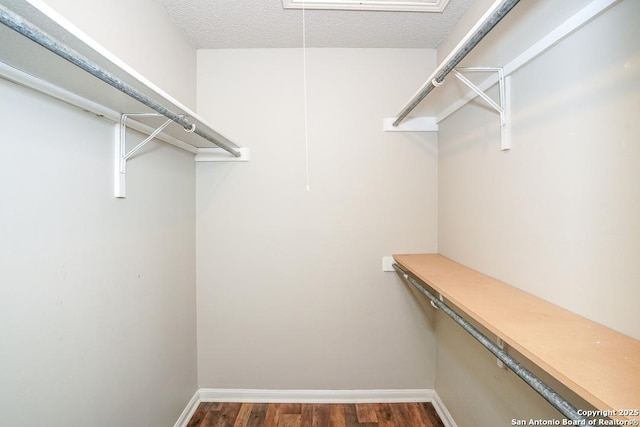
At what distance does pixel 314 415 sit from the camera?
175 centimetres

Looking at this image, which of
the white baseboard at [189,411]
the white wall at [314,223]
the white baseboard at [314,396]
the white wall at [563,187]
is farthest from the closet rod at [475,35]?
the white baseboard at [189,411]

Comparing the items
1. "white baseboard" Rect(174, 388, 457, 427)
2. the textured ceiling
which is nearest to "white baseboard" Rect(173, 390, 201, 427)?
"white baseboard" Rect(174, 388, 457, 427)

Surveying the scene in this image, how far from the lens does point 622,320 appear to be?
0.72 meters

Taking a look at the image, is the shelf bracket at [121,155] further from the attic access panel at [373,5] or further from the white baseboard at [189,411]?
the white baseboard at [189,411]

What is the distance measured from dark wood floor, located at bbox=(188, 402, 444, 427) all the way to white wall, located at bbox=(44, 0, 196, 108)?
2107 mm

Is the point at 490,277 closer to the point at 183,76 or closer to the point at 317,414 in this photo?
the point at 317,414

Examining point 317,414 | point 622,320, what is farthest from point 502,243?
point 317,414

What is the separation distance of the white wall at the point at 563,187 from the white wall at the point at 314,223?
1.61 ft

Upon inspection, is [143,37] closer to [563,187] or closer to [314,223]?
[314,223]

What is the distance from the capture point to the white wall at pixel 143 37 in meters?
0.97

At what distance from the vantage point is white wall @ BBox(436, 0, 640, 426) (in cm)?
71

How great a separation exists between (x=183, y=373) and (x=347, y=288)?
4.03 feet

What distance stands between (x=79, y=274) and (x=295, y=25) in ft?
5.59

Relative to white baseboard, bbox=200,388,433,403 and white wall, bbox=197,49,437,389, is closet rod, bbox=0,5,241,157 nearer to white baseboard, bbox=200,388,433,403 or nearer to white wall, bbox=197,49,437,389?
white wall, bbox=197,49,437,389
